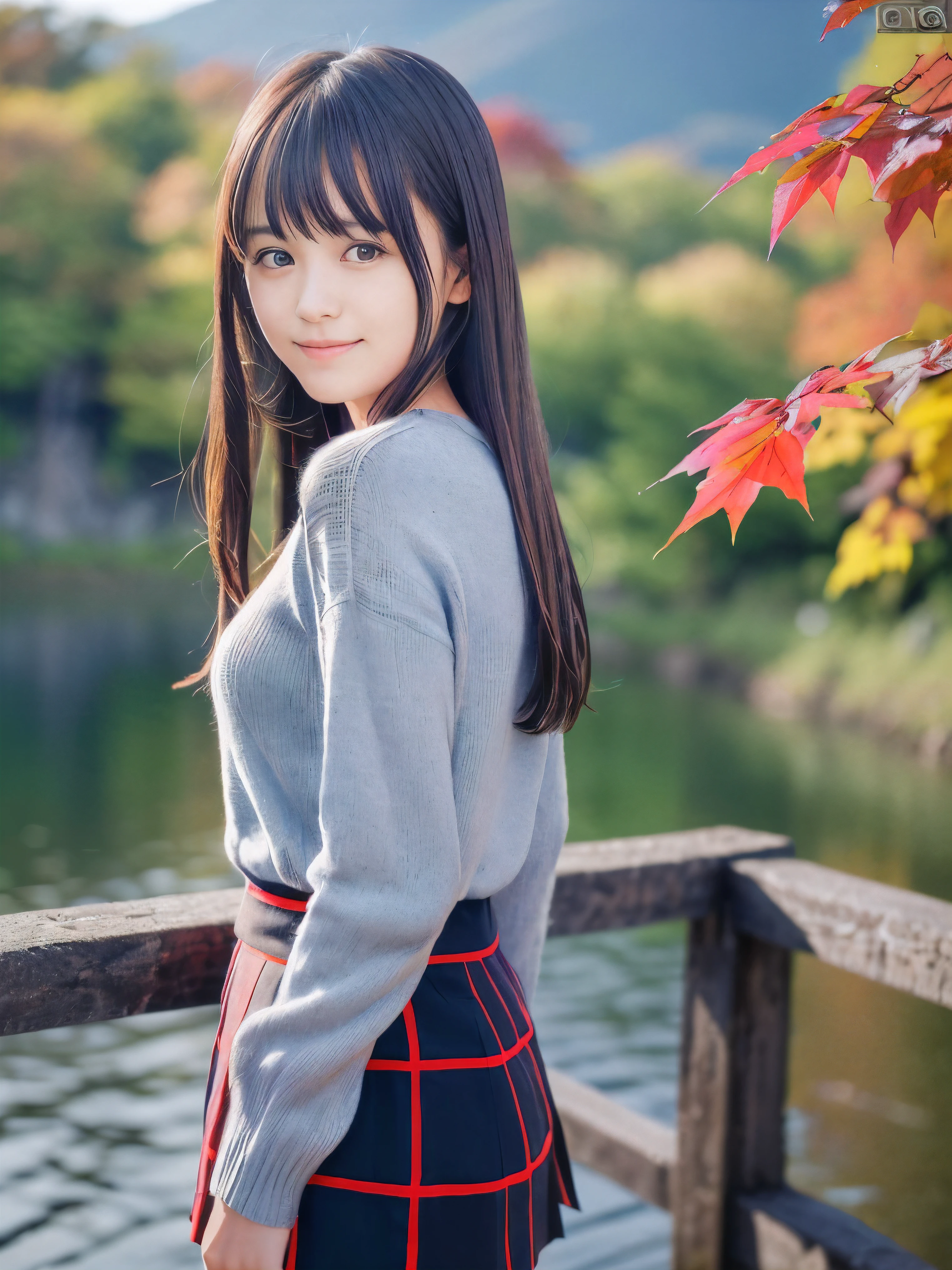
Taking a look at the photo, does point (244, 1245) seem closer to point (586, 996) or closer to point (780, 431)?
point (780, 431)

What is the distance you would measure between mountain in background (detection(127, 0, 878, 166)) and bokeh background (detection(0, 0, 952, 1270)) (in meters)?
0.12

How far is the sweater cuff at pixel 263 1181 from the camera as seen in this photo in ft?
2.09

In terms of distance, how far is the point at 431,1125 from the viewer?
0.67 metres

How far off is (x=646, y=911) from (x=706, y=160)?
71.6ft

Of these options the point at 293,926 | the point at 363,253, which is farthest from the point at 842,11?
the point at 293,926

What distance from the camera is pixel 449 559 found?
0.66m

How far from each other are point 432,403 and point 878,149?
305 millimetres

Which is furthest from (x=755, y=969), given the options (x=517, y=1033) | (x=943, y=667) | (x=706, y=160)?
(x=706, y=160)

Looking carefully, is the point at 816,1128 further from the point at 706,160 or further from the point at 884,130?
the point at 706,160

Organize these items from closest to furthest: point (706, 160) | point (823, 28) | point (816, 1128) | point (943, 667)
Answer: point (823, 28)
point (816, 1128)
point (943, 667)
point (706, 160)

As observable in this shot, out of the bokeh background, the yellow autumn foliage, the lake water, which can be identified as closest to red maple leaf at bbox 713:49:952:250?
the bokeh background

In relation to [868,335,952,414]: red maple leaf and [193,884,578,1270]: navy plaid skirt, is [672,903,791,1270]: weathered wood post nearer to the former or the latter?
[193,884,578,1270]: navy plaid skirt

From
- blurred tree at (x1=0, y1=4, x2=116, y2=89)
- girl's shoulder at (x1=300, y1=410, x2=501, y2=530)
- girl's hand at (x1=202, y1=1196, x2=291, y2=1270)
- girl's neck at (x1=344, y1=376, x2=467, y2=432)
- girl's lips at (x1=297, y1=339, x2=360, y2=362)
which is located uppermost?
blurred tree at (x1=0, y1=4, x2=116, y2=89)

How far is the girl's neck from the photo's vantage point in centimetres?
75
